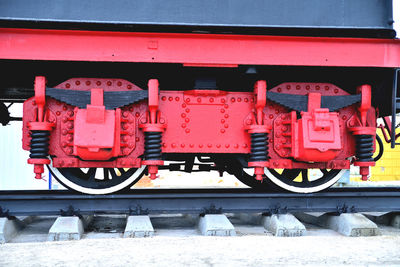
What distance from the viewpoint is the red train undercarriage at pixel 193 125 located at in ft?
14.4

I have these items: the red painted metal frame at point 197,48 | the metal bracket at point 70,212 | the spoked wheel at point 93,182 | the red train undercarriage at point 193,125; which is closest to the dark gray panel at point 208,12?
the red painted metal frame at point 197,48

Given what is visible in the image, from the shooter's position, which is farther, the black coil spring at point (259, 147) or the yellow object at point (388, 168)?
the yellow object at point (388, 168)

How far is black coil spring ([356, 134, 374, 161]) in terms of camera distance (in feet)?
15.8

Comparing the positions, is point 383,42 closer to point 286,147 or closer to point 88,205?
point 286,147

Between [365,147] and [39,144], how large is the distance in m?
3.58

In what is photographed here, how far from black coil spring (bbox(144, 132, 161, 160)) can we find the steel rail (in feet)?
1.52

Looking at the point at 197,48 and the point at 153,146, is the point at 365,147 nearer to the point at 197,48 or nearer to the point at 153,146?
the point at 197,48

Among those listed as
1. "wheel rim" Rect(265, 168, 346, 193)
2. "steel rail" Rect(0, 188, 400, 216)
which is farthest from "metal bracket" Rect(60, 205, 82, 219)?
"wheel rim" Rect(265, 168, 346, 193)

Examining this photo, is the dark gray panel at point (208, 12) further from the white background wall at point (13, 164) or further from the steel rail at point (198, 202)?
the white background wall at point (13, 164)

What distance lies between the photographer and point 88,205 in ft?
15.0

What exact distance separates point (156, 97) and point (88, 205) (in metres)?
1.39

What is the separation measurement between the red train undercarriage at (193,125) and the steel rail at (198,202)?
0.79ft

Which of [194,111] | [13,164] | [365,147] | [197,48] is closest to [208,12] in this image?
[197,48]

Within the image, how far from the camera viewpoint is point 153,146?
14.7 feet
